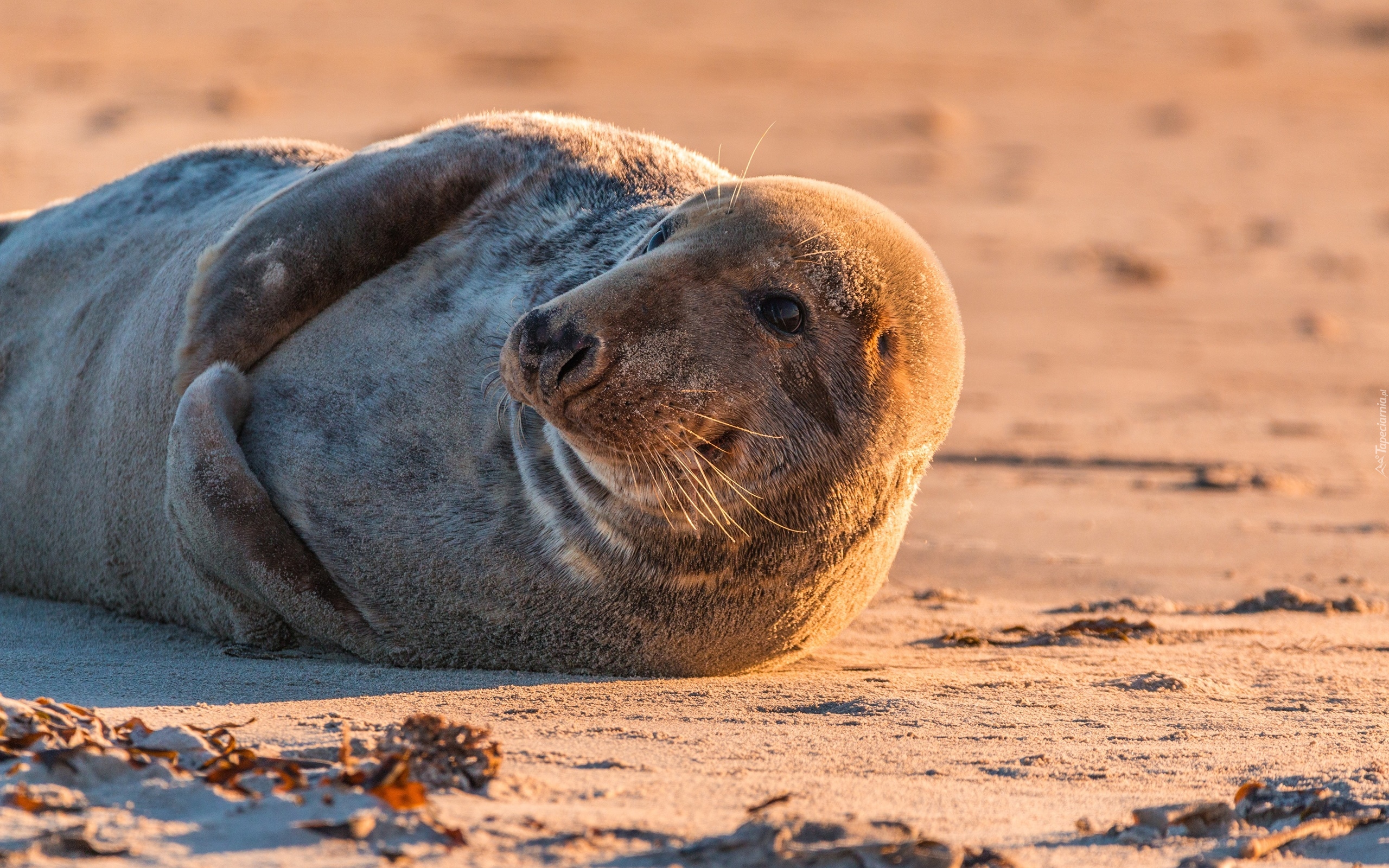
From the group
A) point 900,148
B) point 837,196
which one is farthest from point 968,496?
point 900,148

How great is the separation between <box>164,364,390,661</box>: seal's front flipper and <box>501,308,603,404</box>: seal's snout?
1048 mm

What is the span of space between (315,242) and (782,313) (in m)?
1.52

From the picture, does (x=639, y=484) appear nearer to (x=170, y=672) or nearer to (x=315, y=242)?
(x=170, y=672)

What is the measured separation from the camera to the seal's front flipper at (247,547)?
4289 millimetres

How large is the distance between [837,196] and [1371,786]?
1694mm

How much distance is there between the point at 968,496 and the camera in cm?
716

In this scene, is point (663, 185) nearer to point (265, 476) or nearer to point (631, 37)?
point (265, 476)

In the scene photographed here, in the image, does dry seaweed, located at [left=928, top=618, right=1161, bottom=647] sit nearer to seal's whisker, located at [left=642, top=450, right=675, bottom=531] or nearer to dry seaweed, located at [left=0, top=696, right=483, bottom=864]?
seal's whisker, located at [left=642, top=450, right=675, bottom=531]

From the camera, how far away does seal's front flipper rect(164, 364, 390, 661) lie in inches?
169

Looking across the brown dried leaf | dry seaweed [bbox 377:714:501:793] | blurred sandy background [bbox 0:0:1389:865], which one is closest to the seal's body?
blurred sandy background [bbox 0:0:1389:865]

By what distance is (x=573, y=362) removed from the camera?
3504mm

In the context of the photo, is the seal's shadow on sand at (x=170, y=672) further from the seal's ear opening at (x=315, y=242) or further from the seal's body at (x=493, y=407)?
the seal's ear opening at (x=315, y=242)

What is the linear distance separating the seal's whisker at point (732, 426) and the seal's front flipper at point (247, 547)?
1.14 metres

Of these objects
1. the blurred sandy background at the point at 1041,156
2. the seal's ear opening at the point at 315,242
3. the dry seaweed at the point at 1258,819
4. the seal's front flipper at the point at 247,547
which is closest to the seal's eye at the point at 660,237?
the seal's ear opening at the point at 315,242
